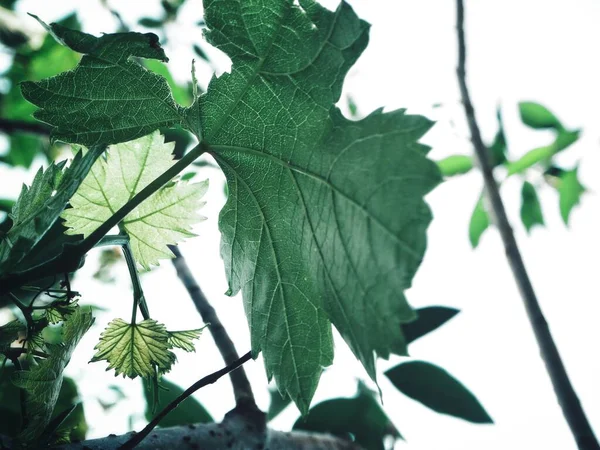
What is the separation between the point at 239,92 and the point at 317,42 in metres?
0.10

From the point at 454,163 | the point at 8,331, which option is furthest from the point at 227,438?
the point at 454,163

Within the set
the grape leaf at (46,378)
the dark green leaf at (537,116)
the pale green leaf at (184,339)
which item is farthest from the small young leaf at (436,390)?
the dark green leaf at (537,116)

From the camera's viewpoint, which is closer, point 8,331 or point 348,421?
point 8,331

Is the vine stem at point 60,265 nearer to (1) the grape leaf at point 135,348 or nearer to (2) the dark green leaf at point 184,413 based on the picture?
(1) the grape leaf at point 135,348

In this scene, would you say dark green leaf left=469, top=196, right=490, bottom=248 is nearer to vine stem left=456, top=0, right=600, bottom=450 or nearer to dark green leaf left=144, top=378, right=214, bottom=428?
vine stem left=456, top=0, right=600, bottom=450

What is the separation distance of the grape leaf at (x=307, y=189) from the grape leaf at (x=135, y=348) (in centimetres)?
10

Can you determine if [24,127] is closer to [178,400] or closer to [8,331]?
[8,331]

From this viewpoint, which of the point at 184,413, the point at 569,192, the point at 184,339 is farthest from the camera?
the point at 569,192

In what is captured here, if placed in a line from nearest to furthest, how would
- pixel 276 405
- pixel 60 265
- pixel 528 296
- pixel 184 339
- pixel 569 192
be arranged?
pixel 60 265
pixel 184 339
pixel 528 296
pixel 276 405
pixel 569 192

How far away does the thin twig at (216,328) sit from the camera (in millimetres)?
665

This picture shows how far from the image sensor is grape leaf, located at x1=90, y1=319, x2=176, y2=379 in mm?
494

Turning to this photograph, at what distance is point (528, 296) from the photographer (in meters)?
0.66

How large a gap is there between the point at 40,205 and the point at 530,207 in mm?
1208

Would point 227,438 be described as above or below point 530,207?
below
